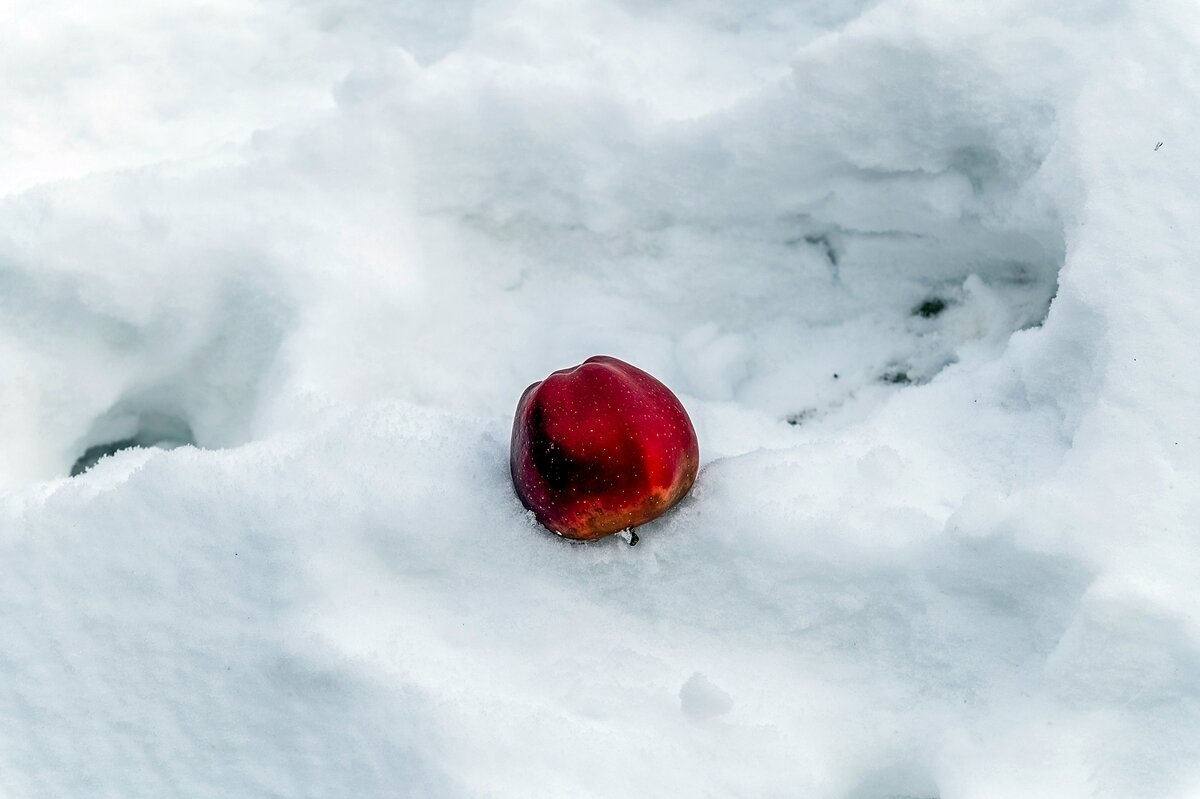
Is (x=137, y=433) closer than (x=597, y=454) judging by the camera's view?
No

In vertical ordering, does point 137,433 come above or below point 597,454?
below

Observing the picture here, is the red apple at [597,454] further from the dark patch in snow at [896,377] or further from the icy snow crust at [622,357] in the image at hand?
the dark patch in snow at [896,377]

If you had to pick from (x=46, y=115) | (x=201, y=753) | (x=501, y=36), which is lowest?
(x=201, y=753)

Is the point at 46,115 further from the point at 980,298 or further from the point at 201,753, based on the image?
the point at 980,298

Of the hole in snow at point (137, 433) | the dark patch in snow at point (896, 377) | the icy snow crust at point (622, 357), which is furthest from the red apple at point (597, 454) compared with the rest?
the hole in snow at point (137, 433)

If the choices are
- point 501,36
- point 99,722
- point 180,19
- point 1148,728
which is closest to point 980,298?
point 1148,728

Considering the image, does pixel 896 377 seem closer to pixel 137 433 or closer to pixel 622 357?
pixel 622 357

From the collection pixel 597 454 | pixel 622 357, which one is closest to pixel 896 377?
pixel 622 357
